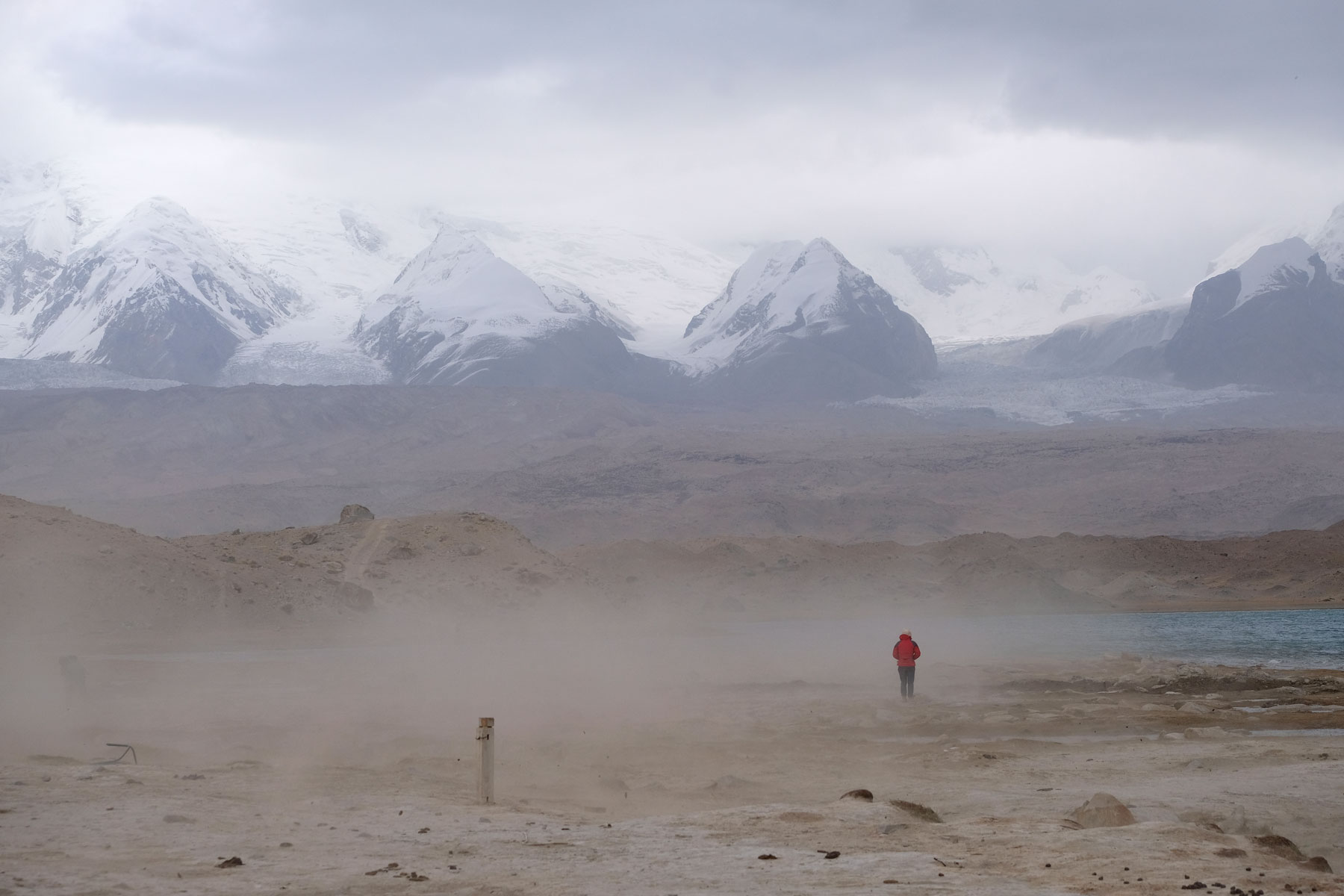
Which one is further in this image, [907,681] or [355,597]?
[355,597]

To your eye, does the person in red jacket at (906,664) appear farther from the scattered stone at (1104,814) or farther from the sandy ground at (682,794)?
the scattered stone at (1104,814)

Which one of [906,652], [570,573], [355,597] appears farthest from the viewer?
[570,573]

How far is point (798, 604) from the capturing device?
96.7 m

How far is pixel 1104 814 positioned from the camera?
14977mm

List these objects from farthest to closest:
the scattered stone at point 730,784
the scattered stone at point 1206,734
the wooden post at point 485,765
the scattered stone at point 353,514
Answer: the scattered stone at point 353,514, the scattered stone at point 1206,734, the scattered stone at point 730,784, the wooden post at point 485,765

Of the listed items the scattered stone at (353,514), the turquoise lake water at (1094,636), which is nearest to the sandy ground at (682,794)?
the turquoise lake water at (1094,636)

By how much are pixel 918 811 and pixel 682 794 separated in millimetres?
4461

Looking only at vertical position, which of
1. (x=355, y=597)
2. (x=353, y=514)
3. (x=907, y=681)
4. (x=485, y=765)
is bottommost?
(x=485, y=765)

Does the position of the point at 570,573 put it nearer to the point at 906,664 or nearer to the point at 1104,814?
the point at 906,664

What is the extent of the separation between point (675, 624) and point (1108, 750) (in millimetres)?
55630

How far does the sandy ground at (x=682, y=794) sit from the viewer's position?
12.6 metres

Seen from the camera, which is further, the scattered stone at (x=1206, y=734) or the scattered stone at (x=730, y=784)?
the scattered stone at (x=1206, y=734)

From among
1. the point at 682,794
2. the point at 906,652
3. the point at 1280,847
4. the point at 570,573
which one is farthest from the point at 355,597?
the point at 1280,847

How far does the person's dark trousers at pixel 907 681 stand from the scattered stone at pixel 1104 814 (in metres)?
17.5
